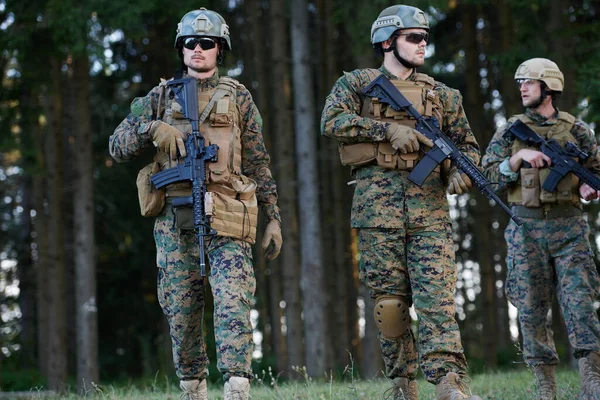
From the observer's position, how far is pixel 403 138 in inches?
261

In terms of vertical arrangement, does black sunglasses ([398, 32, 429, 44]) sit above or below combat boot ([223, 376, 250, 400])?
above

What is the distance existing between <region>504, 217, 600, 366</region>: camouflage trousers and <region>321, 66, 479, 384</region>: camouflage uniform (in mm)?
1542

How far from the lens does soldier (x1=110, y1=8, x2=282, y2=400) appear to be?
6613mm

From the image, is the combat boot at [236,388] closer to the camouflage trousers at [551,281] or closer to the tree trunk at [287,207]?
the camouflage trousers at [551,281]

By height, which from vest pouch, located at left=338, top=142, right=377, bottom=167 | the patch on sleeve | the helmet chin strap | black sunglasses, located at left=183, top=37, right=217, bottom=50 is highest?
black sunglasses, located at left=183, top=37, right=217, bottom=50

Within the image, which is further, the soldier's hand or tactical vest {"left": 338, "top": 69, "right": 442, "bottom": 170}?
the soldier's hand

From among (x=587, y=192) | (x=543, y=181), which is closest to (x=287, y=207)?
(x=543, y=181)

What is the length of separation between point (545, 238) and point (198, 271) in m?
2.94

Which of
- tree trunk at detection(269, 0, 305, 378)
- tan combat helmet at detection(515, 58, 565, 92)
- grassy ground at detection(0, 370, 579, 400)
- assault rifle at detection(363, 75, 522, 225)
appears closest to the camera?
assault rifle at detection(363, 75, 522, 225)

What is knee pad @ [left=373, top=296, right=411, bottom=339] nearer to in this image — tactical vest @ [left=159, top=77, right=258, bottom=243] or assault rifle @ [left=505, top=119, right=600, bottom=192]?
tactical vest @ [left=159, top=77, right=258, bottom=243]

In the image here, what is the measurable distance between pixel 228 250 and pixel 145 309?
19089 millimetres

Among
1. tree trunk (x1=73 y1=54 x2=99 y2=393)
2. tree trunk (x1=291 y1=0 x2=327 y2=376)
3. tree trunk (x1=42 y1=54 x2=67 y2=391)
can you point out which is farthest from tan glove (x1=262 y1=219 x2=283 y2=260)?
tree trunk (x1=42 y1=54 x2=67 y2=391)

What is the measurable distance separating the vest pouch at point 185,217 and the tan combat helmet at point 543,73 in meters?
3.16

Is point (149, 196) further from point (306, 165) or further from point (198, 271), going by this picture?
point (306, 165)
